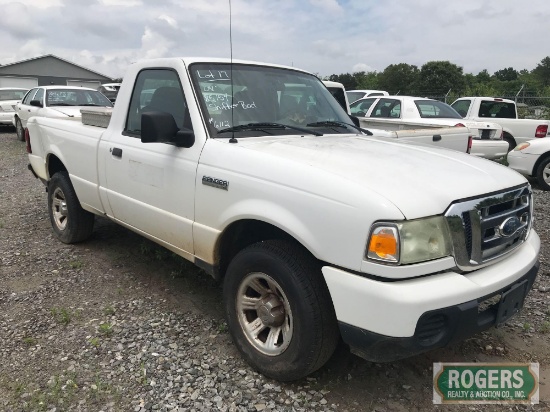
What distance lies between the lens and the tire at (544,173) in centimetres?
838

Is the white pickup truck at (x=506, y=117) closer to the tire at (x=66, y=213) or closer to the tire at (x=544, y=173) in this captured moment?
the tire at (x=544, y=173)

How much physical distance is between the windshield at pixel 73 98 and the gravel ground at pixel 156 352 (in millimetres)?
8099

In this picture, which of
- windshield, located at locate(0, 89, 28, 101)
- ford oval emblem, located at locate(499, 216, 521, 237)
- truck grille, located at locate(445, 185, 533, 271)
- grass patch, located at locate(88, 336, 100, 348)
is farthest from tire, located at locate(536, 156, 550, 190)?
windshield, located at locate(0, 89, 28, 101)

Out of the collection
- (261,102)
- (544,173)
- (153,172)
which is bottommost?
(544,173)

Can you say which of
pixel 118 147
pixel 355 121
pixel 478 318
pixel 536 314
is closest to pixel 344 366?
pixel 478 318

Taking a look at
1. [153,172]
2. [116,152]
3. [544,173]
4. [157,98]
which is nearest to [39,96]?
[116,152]

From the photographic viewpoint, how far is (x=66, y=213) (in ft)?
16.6

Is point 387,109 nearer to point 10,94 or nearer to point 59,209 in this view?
point 59,209

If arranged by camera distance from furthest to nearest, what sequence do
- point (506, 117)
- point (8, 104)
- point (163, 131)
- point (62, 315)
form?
point (8, 104) → point (506, 117) → point (62, 315) → point (163, 131)

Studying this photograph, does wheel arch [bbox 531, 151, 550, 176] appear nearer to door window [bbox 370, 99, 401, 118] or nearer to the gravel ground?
door window [bbox 370, 99, 401, 118]

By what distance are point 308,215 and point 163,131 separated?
121 cm

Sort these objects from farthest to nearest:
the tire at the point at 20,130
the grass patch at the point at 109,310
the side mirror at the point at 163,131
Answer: the tire at the point at 20,130 → the grass patch at the point at 109,310 → the side mirror at the point at 163,131

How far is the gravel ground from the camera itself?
2699mm

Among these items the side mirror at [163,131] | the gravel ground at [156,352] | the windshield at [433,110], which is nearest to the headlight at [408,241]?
the gravel ground at [156,352]
